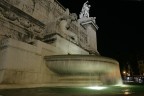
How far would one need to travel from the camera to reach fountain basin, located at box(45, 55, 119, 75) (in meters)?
8.85

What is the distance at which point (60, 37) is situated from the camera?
11453 mm

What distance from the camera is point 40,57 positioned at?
9047 mm

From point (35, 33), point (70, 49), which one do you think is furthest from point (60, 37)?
point (35, 33)

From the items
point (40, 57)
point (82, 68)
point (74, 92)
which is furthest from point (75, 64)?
point (74, 92)

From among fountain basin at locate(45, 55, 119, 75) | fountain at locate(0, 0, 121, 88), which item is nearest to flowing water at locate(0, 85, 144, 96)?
fountain at locate(0, 0, 121, 88)

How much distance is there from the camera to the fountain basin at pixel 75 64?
885cm

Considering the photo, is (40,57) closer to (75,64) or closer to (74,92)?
(75,64)

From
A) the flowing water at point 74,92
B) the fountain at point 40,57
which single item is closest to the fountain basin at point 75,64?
the fountain at point 40,57

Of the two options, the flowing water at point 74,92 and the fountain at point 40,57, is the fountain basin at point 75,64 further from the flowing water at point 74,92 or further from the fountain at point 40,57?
the flowing water at point 74,92

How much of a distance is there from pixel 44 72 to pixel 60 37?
316 cm

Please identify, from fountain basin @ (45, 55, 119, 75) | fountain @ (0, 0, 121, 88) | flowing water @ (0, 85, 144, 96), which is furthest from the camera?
fountain basin @ (45, 55, 119, 75)

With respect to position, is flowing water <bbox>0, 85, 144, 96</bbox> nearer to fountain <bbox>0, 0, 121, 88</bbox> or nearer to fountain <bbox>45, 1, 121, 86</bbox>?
fountain <bbox>0, 0, 121, 88</bbox>

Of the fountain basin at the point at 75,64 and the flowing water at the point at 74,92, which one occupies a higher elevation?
the fountain basin at the point at 75,64

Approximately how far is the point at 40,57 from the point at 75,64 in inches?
75.1
